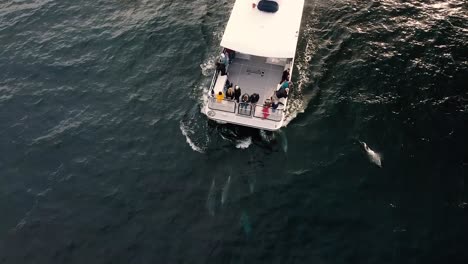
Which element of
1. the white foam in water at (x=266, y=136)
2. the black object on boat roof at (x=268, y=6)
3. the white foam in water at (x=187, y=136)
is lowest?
the white foam in water at (x=187, y=136)

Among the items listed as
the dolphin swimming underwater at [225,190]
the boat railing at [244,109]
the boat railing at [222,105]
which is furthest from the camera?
the boat railing at [222,105]

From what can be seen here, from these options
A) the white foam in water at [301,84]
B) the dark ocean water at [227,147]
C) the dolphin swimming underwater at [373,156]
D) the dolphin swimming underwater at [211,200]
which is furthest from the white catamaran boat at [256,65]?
the dolphin swimming underwater at [373,156]

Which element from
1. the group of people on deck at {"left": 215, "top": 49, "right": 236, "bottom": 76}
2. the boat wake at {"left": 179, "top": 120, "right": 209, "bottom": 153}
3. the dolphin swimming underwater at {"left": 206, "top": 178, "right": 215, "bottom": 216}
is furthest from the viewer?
the group of people on deck at {"left": 215, "top": 49, "right": 236, "bottom": 76}

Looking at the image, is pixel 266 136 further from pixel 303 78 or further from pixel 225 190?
pixel 303 78

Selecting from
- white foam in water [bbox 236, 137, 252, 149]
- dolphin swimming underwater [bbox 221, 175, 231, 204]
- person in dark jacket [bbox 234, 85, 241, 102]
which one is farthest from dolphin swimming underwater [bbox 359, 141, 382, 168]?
dolphin swimming underwater [bbox 221, 175, 231, 204]

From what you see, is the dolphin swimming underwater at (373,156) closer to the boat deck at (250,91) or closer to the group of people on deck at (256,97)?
the boat deck at (250,91)

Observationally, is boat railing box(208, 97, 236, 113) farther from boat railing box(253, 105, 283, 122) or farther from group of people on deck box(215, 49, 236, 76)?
group of people on deck box(215, 49, 236, 76)

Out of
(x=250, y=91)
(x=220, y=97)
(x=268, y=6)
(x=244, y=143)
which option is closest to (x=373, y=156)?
(x=244, y=143)
